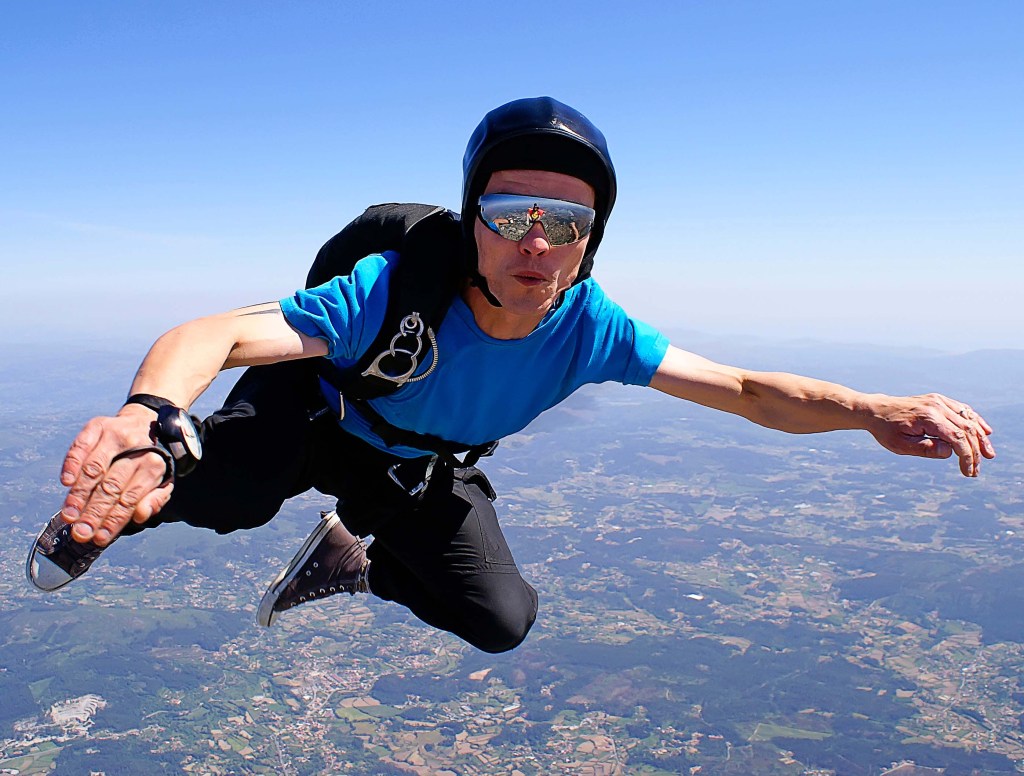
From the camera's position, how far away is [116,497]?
5.15 ft

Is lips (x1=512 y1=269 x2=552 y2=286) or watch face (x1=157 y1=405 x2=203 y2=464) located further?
lips (x1=512 y1=269 x2=552 y2=286)

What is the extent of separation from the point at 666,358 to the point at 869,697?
80116 millimetres

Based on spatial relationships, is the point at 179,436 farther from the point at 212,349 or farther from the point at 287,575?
the point at 287,575

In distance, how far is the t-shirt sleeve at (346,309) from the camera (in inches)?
99.3

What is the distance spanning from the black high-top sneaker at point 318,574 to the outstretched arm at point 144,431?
105 inches

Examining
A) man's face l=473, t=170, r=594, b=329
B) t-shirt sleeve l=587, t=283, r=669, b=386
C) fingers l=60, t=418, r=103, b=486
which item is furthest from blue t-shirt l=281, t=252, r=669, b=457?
fingers l=60, t=418, r=103, b=486

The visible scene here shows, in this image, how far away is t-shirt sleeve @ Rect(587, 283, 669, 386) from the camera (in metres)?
3.41

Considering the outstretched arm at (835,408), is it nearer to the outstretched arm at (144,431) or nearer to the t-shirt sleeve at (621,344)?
the t-shirt sleeve at (621,344)

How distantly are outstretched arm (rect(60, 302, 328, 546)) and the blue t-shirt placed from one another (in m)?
0.60

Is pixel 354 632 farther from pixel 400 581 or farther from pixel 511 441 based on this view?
pixel 511 441

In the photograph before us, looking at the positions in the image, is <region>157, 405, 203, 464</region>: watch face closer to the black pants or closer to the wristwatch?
the wristwatch

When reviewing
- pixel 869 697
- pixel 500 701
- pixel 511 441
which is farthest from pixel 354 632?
pixel 511 441

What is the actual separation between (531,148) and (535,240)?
37 cm

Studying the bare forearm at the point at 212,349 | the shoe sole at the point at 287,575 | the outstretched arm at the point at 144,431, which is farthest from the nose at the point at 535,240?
the shoe sole at the point at 287,575
